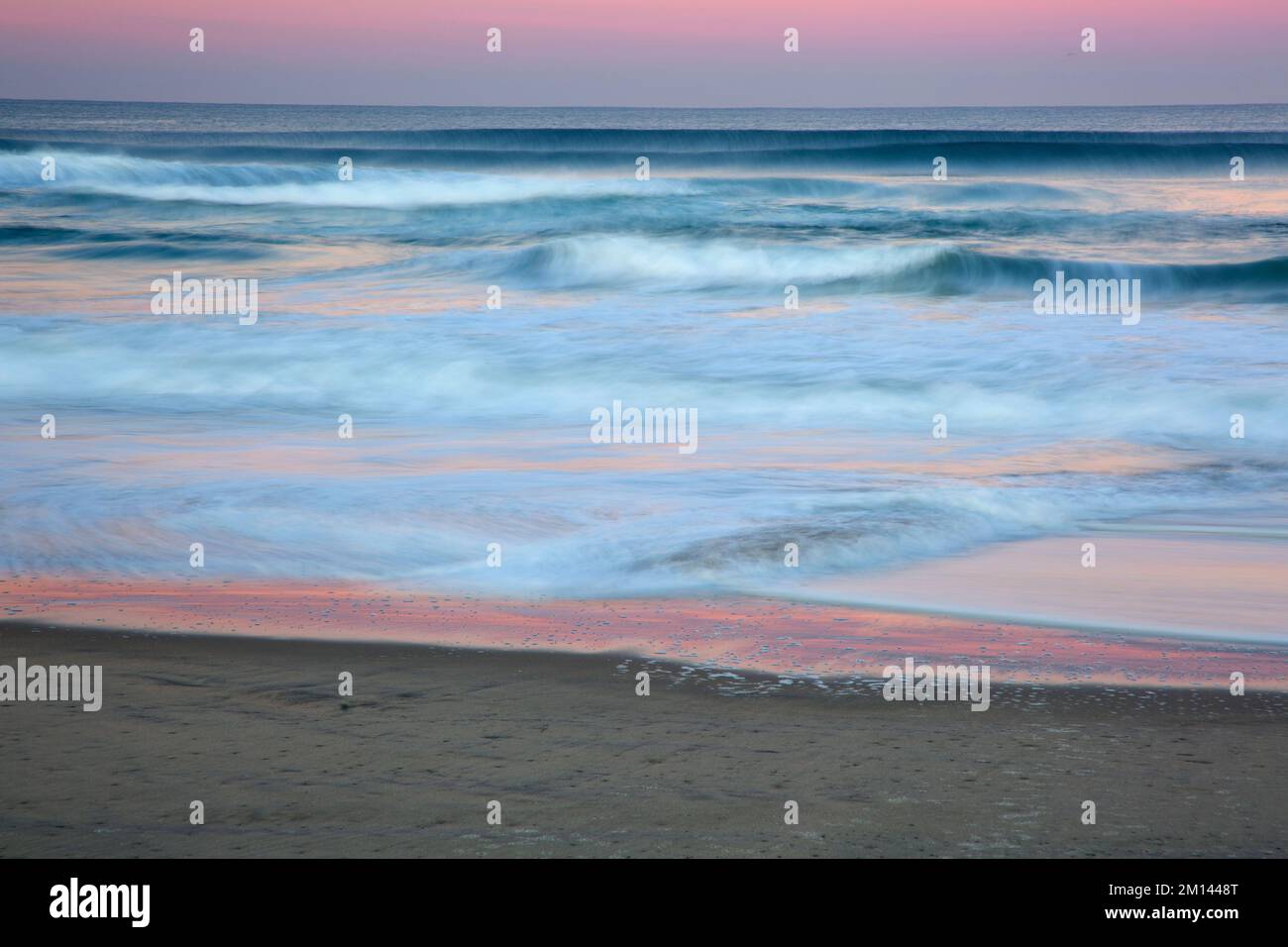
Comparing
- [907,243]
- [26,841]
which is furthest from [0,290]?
[26,841]

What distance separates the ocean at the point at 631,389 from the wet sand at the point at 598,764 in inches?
46.4

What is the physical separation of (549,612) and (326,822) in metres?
2.04

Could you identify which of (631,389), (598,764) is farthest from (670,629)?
(631,389)

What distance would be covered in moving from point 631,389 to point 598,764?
25.6 ft

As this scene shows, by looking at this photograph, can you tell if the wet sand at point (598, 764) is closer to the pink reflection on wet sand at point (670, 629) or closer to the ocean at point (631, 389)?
the pink reflection on wet sand at point (670, 629)

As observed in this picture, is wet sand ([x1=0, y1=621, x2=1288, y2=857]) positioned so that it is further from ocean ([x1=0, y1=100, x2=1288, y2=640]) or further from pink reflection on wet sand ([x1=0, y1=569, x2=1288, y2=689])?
ocean ([x1=0, y1=100, x2=1288, y2=640])

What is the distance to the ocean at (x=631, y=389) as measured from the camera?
19.3 feet

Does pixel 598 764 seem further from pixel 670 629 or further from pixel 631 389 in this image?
pixel 631 389

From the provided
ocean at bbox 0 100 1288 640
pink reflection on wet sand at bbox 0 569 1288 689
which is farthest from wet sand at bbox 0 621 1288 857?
ocean at bbox 0 100 1288 640

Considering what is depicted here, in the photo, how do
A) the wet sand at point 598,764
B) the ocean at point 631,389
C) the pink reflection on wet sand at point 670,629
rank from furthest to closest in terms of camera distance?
the ocean at point 631,389 → the pink reflection on wet sand at point 670,629 → the wet sand at point 598,764

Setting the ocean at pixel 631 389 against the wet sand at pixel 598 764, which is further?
the ocean at pixel 631 389

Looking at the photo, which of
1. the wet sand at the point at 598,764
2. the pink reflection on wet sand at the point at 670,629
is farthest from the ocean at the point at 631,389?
the wet sand at the point at 598,764

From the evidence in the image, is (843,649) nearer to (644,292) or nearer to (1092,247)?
(644,292)

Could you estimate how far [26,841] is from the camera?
277 centimetres
